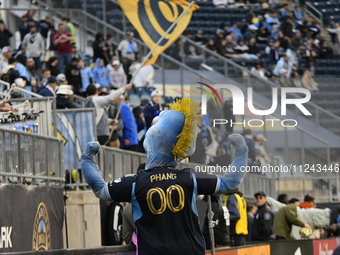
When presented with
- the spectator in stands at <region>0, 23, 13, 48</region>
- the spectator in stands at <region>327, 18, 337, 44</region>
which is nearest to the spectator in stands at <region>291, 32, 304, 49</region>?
the spectator in stands at <region>327, 18, 337, 44</region>

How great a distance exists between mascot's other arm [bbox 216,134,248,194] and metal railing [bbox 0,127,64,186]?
12.4 feet

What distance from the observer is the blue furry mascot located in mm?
4941

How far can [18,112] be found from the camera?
9.45 meters

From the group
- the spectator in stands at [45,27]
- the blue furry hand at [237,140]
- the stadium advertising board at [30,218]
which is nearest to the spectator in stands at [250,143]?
the blue furry hand at [237,140]

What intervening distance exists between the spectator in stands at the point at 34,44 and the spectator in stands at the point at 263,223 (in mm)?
7241

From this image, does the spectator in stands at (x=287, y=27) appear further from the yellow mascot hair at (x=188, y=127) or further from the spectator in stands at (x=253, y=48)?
the yellow mascot hair at (x=188, y=127)

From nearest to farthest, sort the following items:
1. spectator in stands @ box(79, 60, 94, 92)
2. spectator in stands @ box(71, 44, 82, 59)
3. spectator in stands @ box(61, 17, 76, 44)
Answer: spectator in stands @ box(79, 60, 94, 92) → spectator in stands @ box(71, 44, 82, 59) → spectator in stands @ box(61, 17, 76, 44)

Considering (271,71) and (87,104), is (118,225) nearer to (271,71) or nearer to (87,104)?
(87,104)

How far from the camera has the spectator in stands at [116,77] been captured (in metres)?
16.3

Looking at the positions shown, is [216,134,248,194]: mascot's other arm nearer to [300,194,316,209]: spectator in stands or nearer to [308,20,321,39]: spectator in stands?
[300,194,316,209]: spectator in stands

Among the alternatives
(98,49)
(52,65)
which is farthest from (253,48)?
(52,65)

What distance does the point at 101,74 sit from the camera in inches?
635

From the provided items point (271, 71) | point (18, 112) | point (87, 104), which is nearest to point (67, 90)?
point (87, 104)

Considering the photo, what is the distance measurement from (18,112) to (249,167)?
4821mm
